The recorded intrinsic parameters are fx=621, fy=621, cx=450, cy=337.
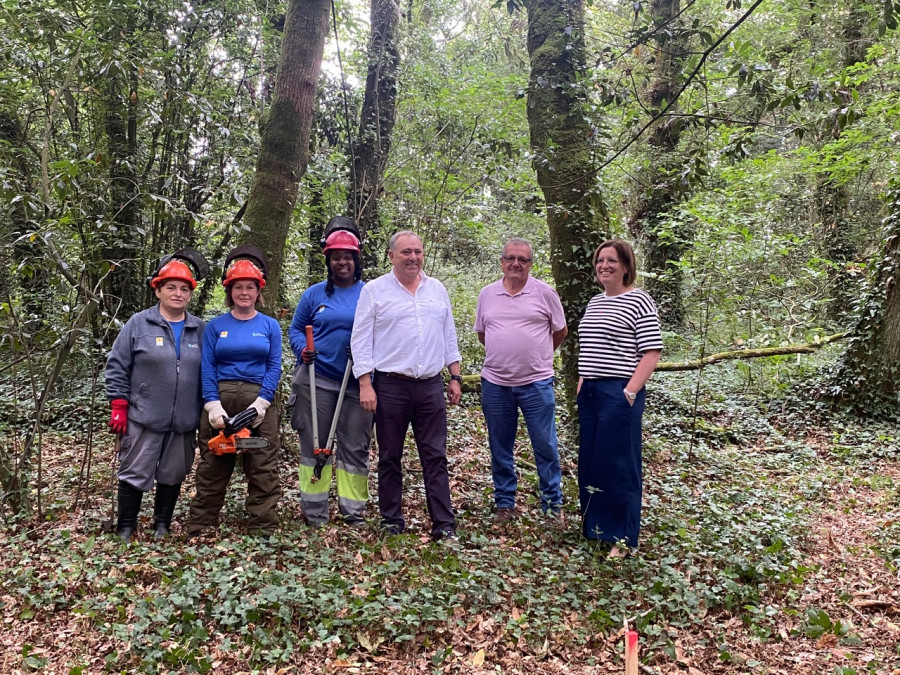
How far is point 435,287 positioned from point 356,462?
4.95 feet

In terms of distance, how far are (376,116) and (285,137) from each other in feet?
14.3

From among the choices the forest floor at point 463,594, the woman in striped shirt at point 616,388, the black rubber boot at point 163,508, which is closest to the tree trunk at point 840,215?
the forest floor at point 463,594

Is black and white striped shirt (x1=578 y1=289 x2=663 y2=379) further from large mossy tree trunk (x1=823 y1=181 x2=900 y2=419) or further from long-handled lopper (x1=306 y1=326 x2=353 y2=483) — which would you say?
large mossy tree trunk (x1=823 y1=181 x2=900 y2=419)

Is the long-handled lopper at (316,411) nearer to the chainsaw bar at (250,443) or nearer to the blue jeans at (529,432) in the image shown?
the chainsaw bar at (250,443)

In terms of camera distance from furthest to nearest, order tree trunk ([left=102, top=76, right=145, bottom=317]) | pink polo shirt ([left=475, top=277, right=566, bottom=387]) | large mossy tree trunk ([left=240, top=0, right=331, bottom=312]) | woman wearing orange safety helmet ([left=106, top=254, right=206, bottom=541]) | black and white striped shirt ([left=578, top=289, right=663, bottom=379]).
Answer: tree trunk ([left=102, top=76, right=145, bottom=317]) < large mossy tree trunk ([left=240, top=0, right=331, bottom=312]) < pink polo shirt ([left=475, top=277, right=566, bottom=387]) < woman wearing orange safety helmet ([left=106, top=254, right=206, bottom=541]) < black and white striped shirt ([left=578, top=289, right=663, bottom=379])

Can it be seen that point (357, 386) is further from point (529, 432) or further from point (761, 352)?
point (761, 352)

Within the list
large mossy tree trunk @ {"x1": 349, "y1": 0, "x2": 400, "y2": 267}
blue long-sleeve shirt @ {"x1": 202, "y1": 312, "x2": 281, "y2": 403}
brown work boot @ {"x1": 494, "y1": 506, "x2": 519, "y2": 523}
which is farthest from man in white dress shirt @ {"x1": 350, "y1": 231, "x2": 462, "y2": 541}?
large mossy tree trunk @ {"x1": 349, "y1": 0, "x2": 400, "y2": 267}

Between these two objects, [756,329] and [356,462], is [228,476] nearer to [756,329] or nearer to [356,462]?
[356,462]

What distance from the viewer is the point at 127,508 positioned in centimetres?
453

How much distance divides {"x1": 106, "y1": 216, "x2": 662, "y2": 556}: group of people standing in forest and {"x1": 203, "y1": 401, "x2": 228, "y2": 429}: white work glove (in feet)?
0.03

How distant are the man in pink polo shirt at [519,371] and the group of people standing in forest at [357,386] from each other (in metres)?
0.01

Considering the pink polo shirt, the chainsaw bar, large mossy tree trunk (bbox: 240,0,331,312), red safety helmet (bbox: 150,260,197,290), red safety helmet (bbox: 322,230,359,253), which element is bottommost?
the chainsaw bar

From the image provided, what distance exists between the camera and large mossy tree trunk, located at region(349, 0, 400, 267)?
380 inches

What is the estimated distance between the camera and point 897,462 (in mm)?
7152
